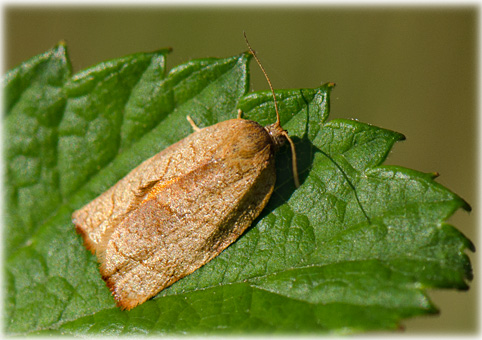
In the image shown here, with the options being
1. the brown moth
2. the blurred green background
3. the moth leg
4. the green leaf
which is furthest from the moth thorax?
the blurred green background

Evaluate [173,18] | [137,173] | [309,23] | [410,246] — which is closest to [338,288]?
[410,246]

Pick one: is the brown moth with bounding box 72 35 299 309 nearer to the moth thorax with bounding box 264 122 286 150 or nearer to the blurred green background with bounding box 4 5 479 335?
the moth thorax with bounding box 264 122 286 150

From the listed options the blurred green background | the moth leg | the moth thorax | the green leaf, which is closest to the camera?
the green leaf

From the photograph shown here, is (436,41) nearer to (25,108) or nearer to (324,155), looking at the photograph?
(324,155)

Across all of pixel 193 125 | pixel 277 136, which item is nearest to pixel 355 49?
pixel 277 136

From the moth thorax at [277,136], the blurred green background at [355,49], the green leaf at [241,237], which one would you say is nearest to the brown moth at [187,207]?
the moth thorax at [277,136]

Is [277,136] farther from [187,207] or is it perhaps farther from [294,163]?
[187,207]
